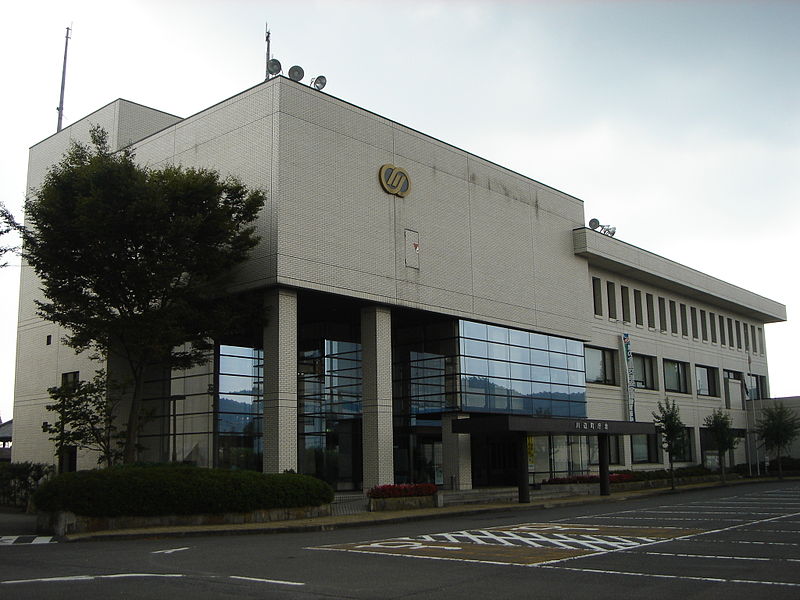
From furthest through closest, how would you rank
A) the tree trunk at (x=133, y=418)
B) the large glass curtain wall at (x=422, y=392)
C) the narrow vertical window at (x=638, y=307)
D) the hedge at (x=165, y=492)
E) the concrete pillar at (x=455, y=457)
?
1. the narrow vertical window at (x=638, y=307)
2. the large glass curtain wall at (x=422, y=392)
3. the concrete pillar at (x=455, y=457)
4. the tree trunk at (x=133, y=418)
5. the hedge at (x=165, y=492)

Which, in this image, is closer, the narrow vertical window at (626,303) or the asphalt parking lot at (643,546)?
the asphalt parking lot at (643,546)

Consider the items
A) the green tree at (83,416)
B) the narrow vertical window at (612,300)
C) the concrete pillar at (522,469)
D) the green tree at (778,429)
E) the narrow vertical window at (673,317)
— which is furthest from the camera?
the green tree at (778,429)

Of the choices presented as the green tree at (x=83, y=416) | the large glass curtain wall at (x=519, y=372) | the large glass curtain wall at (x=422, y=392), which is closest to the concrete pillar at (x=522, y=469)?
the large glass curtain wall at (x=519, y=372)

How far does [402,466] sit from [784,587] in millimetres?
26587

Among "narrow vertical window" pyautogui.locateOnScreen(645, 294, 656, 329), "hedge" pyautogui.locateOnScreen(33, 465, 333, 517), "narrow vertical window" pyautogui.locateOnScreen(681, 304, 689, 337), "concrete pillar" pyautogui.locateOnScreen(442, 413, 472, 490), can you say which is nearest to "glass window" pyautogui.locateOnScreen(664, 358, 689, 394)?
"narrow vertical window" pyautogui.locateOnScreen(681, 304, 689, 337)

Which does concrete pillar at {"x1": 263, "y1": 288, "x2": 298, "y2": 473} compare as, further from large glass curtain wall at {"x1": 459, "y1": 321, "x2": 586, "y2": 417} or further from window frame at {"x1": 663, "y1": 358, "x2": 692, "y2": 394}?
window frame at {"x1": 663, "y1": 358, "x2": 692, "y2": 394}

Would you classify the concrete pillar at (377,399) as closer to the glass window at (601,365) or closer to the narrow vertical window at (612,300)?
the glass window at (601,365)

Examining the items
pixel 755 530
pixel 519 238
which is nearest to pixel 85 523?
pixel 755 530

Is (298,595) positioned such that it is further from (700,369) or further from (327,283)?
(700,369)

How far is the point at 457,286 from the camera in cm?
3588

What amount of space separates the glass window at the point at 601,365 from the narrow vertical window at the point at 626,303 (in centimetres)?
298

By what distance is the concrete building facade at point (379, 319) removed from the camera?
2989 centimetres

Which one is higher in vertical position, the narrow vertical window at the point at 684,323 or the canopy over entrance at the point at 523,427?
the narrow vertical window at the point at 684,323

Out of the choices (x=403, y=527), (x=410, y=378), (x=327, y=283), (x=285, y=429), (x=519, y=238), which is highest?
(x=519, y=238)
